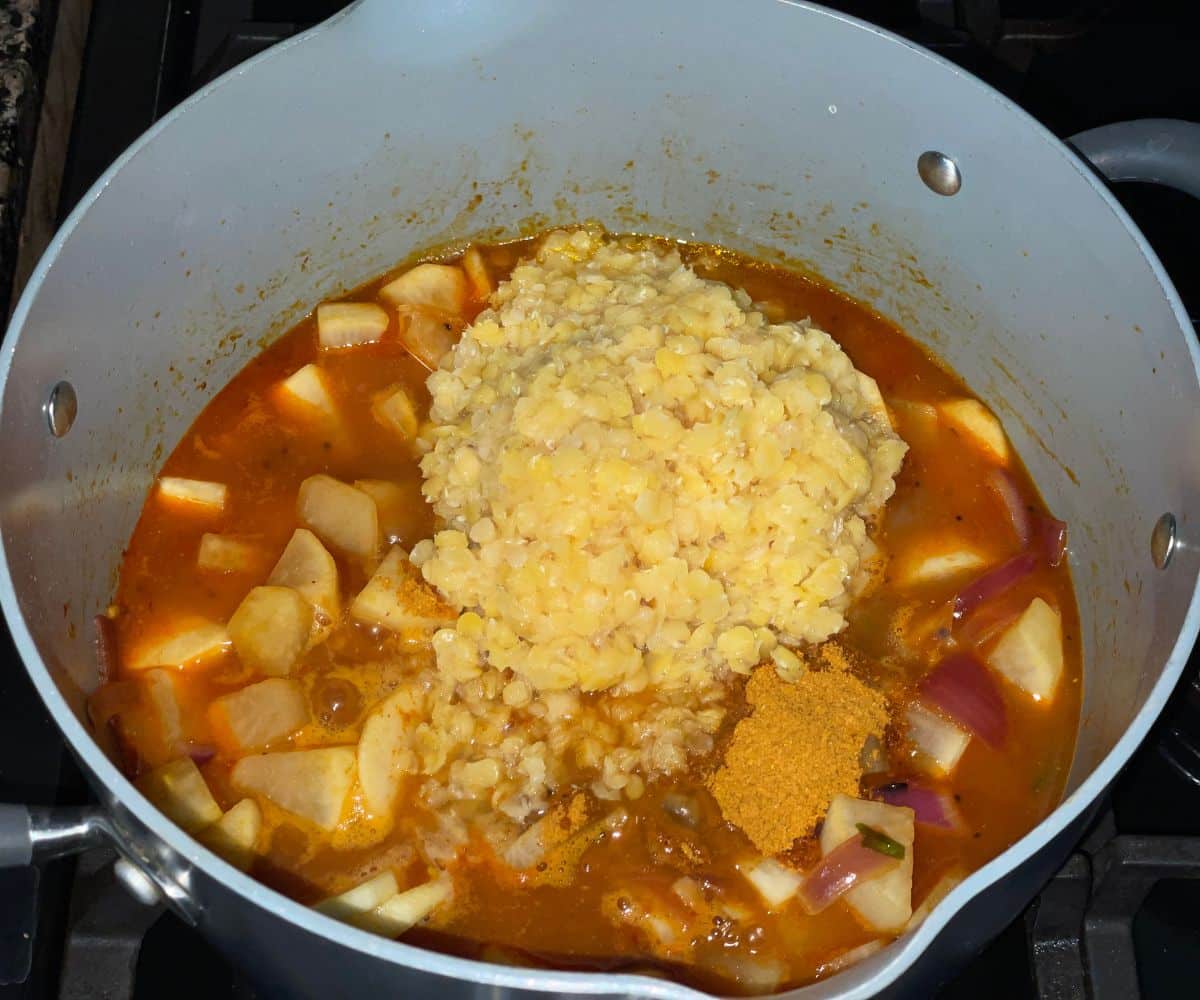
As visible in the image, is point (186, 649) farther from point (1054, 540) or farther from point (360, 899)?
point (1054, 540)

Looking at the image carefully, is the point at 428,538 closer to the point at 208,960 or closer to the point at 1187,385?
the point at 208,960

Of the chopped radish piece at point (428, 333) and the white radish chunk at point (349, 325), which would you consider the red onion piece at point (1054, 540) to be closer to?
the chopped radish piece at point (428, 333)

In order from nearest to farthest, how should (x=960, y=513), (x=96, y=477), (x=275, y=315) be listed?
1. (x=96, y=477)
2. (x=960, y=513)
3. (x=275, y=315)

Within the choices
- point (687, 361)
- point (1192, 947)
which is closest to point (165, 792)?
point (687, 361)

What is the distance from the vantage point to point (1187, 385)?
5.74 ft

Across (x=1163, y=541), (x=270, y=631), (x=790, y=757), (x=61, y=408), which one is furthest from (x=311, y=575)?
(x=1163, y=541)

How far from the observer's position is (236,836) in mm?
1831

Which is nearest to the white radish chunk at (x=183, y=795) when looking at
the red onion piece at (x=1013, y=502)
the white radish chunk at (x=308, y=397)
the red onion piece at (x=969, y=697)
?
the white radish chunk at (x=308, y=397)

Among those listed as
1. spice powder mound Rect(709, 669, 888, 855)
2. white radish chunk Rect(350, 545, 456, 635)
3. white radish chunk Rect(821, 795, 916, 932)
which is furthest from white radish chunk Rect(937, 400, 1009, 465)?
white radish chunk Rect(350, 545, 456, 635)

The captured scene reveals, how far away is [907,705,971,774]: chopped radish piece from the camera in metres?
1.94

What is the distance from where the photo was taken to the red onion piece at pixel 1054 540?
85.5 inches

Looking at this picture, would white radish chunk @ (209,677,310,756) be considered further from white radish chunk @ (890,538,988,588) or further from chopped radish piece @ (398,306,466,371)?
white radish chunk @ (890,538,988,588)

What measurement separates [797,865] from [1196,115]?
1.61m

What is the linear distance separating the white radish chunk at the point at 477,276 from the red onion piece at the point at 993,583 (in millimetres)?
972
